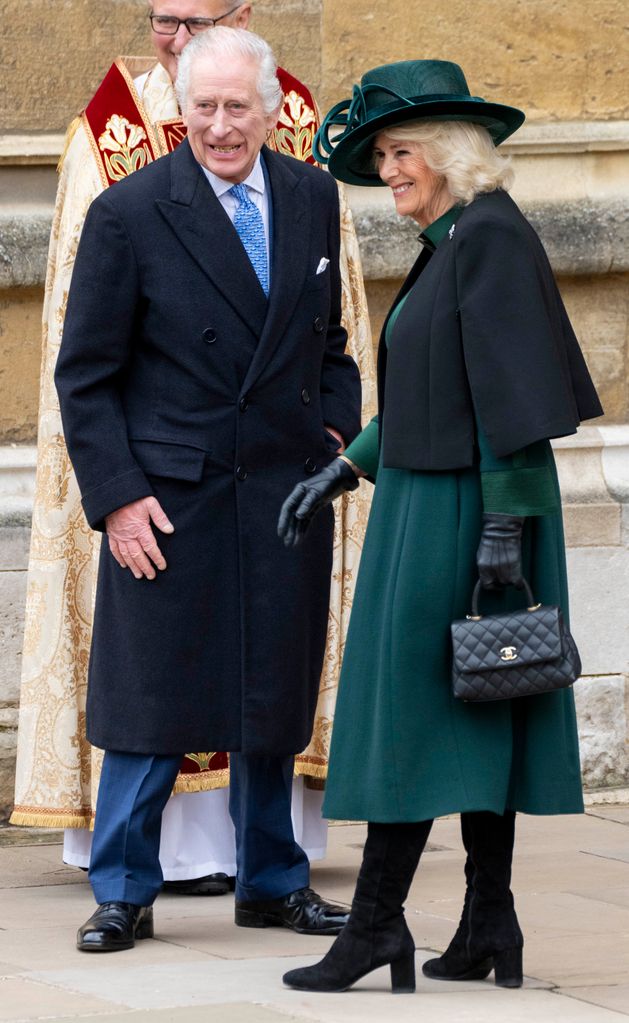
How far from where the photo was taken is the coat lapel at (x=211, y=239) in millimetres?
4465

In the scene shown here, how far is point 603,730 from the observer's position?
6309mm

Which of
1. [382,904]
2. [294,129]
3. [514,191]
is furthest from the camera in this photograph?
[514,191]

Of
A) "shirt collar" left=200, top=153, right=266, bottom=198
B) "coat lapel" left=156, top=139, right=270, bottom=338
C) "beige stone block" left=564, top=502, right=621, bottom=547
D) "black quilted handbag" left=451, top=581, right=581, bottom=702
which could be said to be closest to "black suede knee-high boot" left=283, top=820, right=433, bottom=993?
"black quilted handbag" left=451, top=581, right=581, bottom=702

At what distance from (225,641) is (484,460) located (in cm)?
88

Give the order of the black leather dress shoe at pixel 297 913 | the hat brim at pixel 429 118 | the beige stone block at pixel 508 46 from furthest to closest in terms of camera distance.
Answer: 1. the beige stone block at pixel 508 46
2. the black leather dress shoe at pixel 297 913
3. the hat brim at pixel 429 118

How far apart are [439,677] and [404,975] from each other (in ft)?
1.83

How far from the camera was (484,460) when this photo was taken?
12.7 ft

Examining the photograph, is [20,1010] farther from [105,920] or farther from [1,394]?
[1,394]

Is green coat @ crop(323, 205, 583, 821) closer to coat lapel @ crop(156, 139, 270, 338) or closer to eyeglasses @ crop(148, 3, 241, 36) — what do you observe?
coat lapel @ crop(156, 139, 270, 338)

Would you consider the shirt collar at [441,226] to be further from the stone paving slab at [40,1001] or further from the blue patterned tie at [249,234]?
the stone paving slab at [40,1001]

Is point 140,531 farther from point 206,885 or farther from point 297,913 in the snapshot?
point 206,885

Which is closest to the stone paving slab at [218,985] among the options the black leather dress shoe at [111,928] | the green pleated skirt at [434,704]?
the black leather dress shoe at [111,928]

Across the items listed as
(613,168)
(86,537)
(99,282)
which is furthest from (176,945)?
(613,168)

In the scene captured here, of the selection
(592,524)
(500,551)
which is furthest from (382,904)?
(592,524)
